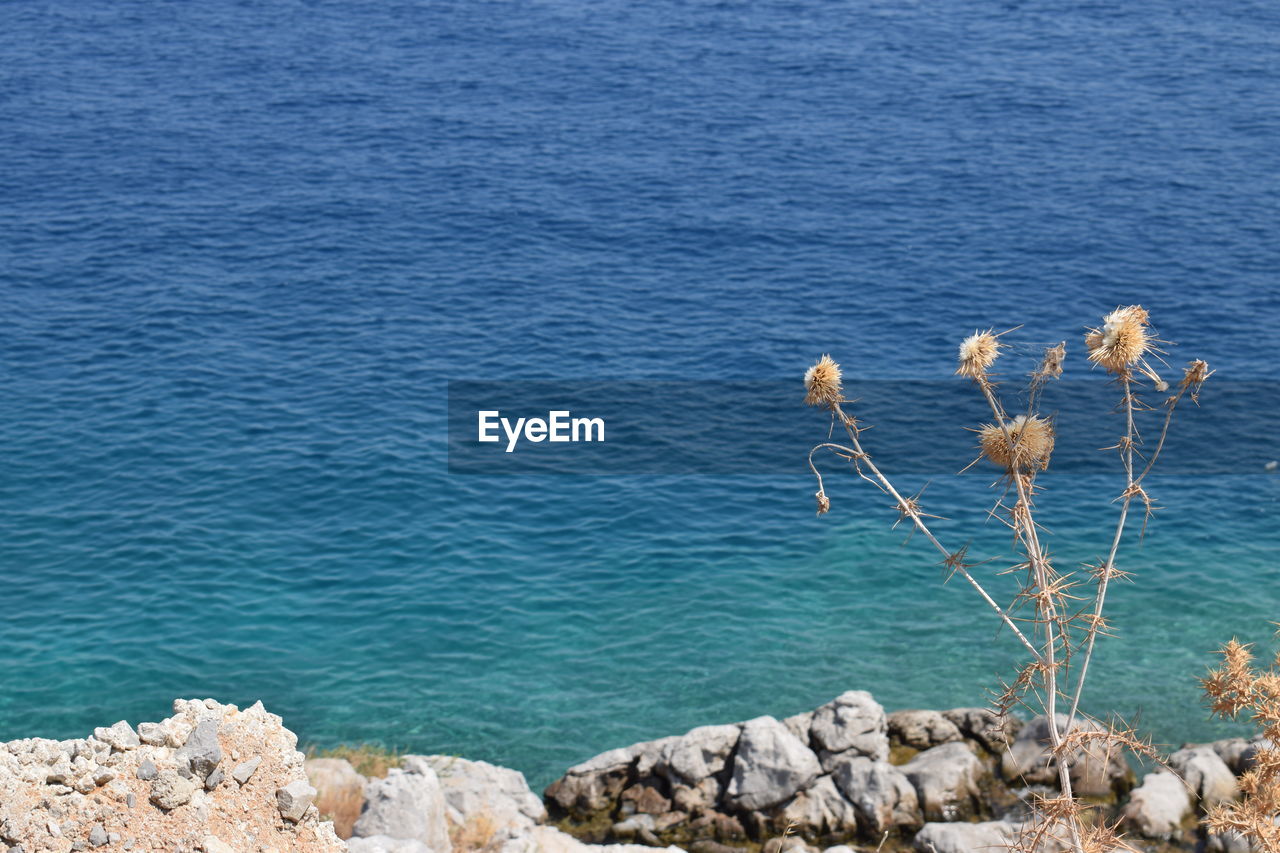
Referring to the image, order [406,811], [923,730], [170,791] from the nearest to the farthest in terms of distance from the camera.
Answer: [170,791], [406,811], [923,730]

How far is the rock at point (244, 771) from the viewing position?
20.0 m

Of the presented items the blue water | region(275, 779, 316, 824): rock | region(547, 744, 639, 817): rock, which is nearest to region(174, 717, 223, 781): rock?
region(275, 779, 316, 824): rock

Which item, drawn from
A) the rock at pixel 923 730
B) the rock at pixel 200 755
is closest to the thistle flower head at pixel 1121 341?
the rock at pixel 200 755

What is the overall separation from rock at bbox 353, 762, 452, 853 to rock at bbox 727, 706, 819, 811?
324 inches

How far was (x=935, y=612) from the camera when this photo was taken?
50.1 metres

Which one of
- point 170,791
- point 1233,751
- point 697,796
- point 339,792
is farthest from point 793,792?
point 170,791

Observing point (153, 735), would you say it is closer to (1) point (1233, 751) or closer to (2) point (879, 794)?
(2) point (879, 794)

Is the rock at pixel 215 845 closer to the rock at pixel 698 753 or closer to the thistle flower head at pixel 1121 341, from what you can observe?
the thistle flower head at pixel 1121 341

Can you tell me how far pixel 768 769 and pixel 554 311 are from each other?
38.0 meters

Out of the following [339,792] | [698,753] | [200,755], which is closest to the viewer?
[200,755]

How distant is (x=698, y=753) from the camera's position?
38.8 m

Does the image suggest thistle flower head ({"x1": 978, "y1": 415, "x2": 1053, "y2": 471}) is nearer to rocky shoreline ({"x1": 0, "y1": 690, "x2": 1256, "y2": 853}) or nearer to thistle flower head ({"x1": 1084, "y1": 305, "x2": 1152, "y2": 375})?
thistle flower head ({"x1": 1084, "y1": 305, "x2": 1152, "y2": 375})

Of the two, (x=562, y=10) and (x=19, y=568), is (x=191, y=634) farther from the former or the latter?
(x=562, y=10)

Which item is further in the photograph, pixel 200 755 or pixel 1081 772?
pixel 1081 772
